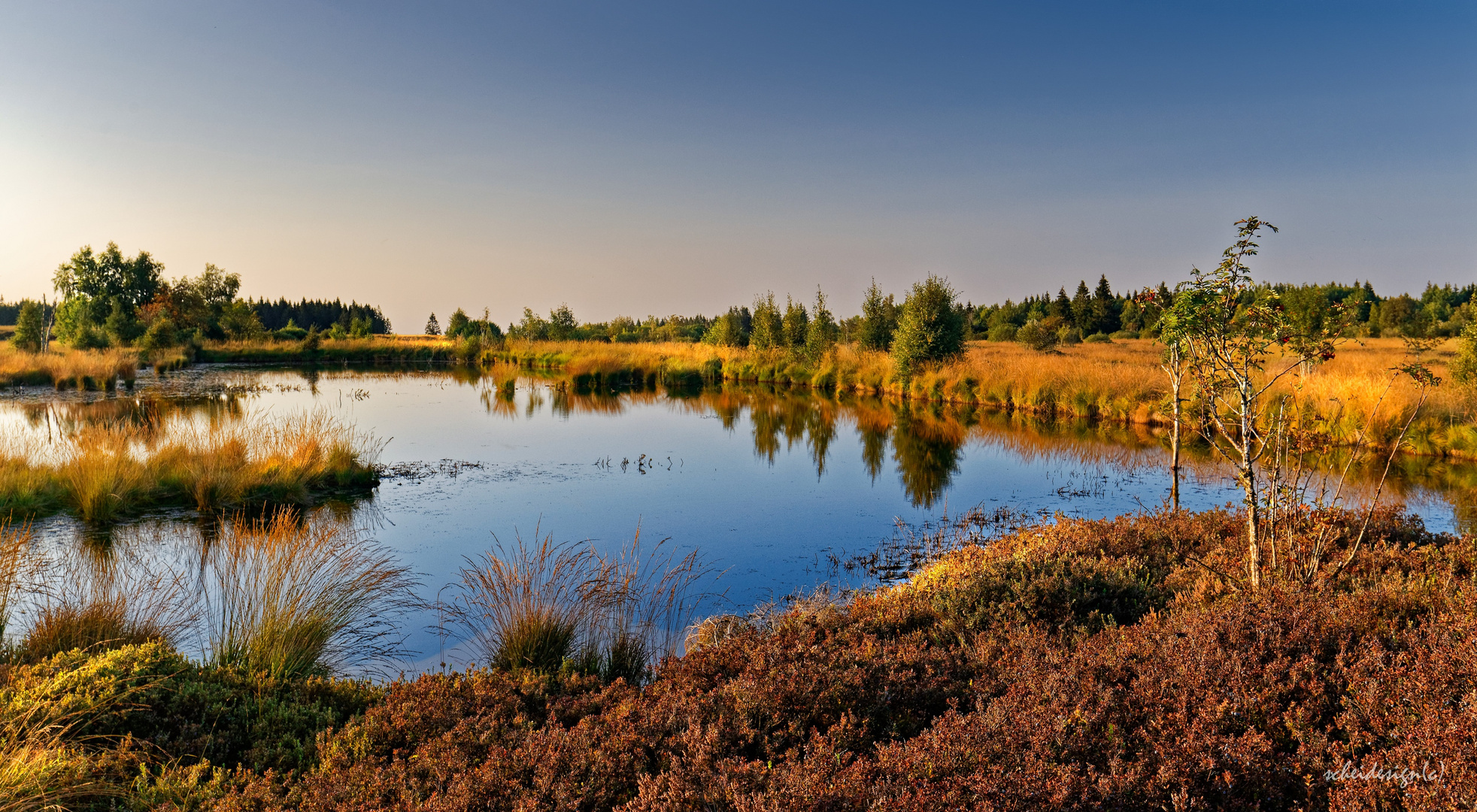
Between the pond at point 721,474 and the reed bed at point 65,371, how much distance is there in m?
2.63

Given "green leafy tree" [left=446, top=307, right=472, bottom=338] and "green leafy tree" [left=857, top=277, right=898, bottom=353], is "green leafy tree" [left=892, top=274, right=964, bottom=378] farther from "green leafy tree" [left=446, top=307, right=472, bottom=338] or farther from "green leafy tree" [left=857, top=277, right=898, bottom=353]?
"green leafy tree" [left=446, top=307, right=472, bottom=338]

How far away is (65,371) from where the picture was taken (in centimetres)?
→ 2303

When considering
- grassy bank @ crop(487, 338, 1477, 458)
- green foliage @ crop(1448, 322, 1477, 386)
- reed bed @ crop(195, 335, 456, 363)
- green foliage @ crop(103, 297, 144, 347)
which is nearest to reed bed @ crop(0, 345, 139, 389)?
green foliage @ crop(103, 297, 144, 347)

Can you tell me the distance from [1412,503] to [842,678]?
9419 millimetres

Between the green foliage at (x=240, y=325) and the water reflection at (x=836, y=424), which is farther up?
the green foliage at (x=240, y=325)

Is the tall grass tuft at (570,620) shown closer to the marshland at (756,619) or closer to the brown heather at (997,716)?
the marshland at (756,619)

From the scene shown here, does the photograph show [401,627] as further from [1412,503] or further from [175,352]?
[175,352]

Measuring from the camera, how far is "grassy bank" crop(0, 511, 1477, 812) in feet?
7.80

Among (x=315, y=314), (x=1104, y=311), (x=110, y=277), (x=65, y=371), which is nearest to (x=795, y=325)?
(x=65, y=371)

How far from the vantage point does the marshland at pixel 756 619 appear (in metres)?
2.59

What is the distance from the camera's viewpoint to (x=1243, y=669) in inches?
116

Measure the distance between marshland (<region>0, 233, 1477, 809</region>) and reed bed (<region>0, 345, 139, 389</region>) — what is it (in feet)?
41.5

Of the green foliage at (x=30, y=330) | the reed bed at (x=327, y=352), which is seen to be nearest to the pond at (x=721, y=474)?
the green foliage at (x=30, y=330)

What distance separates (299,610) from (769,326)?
28.8m
